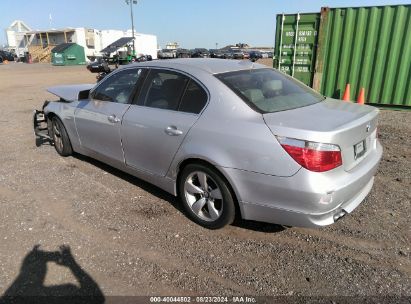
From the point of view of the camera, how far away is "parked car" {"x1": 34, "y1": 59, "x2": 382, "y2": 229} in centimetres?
282

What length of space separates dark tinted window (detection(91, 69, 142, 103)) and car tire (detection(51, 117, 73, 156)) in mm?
1098

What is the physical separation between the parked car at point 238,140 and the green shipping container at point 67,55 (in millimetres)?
41848

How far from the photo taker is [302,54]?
31.0ft

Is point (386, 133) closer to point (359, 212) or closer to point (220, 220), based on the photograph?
point (359, 212)

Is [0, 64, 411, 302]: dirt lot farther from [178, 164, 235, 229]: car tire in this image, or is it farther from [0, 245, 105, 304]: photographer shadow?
[178, 164, 235, 229]: car tire

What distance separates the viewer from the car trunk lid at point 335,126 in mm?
2777

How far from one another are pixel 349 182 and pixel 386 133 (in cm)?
464

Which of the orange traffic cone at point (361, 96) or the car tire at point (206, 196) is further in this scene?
the orange traffic cone at point (361, 96)

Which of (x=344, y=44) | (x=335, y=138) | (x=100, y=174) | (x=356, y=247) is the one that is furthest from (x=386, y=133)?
(x=100, y=174)

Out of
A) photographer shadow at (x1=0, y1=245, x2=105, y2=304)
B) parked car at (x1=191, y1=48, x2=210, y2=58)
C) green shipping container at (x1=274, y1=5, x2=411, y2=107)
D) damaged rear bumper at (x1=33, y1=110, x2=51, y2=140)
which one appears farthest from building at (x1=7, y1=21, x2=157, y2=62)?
photographer shadow at (x1=0, y1=245, x2=105, y2=304)

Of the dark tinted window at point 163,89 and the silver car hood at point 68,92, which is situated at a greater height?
the dark tinted window at point 163,89

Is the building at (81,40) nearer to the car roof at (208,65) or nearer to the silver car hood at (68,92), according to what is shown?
the silver car hood at (68,92)

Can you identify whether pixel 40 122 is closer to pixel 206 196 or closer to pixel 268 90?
pixel 206 196

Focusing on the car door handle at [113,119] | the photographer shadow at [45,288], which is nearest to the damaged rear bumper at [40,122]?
the car door handle at [113,119]
